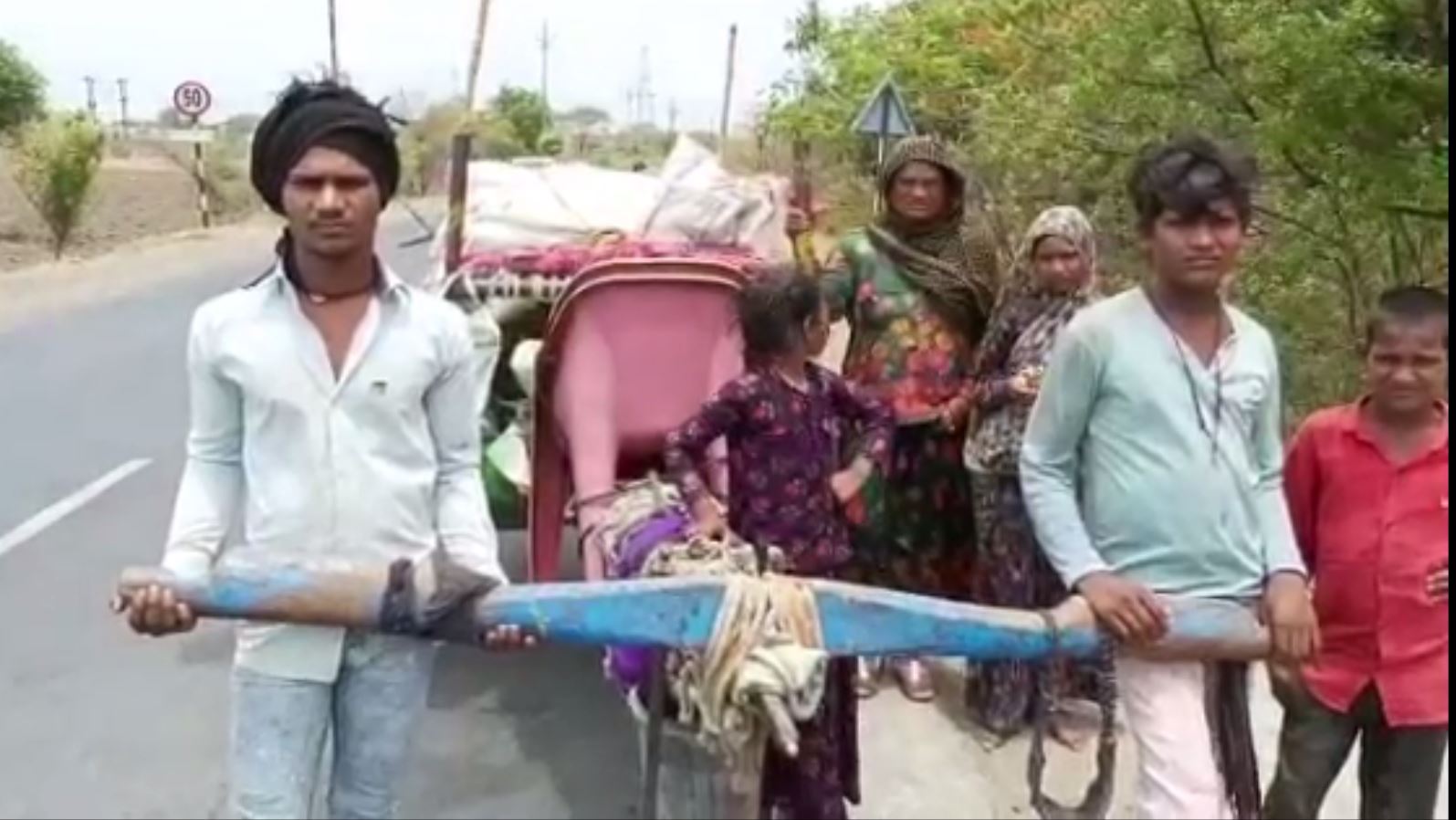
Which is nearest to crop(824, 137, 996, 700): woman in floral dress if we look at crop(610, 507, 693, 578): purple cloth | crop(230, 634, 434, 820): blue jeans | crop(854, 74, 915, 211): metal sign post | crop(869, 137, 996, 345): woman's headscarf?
crop(869, 137, 996, 345): woman's headscarf

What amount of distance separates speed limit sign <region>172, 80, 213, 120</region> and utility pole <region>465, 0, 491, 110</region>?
29.8 metres

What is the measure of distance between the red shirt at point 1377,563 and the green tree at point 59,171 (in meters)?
26.2

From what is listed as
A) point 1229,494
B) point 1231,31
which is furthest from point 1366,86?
point 1229,494

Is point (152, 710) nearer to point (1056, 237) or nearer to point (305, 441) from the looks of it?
point (1056, 237)

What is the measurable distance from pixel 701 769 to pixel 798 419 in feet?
3.17

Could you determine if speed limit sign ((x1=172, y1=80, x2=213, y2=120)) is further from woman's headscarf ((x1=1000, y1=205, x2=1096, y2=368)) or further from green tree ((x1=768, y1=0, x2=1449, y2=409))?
woman's headscarf ((x1=1000, y1=205, x2=1096, y2=368))

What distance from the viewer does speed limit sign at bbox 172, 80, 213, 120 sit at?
35.8 metres

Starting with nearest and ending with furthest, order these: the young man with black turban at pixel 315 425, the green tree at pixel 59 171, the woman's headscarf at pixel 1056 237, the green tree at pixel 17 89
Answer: the young man with black turban at pixel 315 425 → the woman's headscarf at pixel 1056 237 → the green tree at pixel 59 171 → the green tree at pixel 17 89

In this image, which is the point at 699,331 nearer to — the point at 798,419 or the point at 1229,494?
the point at 798,419

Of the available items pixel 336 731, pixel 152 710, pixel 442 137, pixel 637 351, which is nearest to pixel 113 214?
pixel 442 137

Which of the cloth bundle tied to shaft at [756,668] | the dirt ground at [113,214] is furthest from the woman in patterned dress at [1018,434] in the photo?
the dirt ground at [113,214]

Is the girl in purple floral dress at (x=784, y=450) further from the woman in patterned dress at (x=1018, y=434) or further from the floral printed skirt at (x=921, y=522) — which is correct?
the floral printed skirt at (x=921, y=522)

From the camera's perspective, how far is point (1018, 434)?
517 centimetres

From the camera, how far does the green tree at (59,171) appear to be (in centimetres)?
2833
